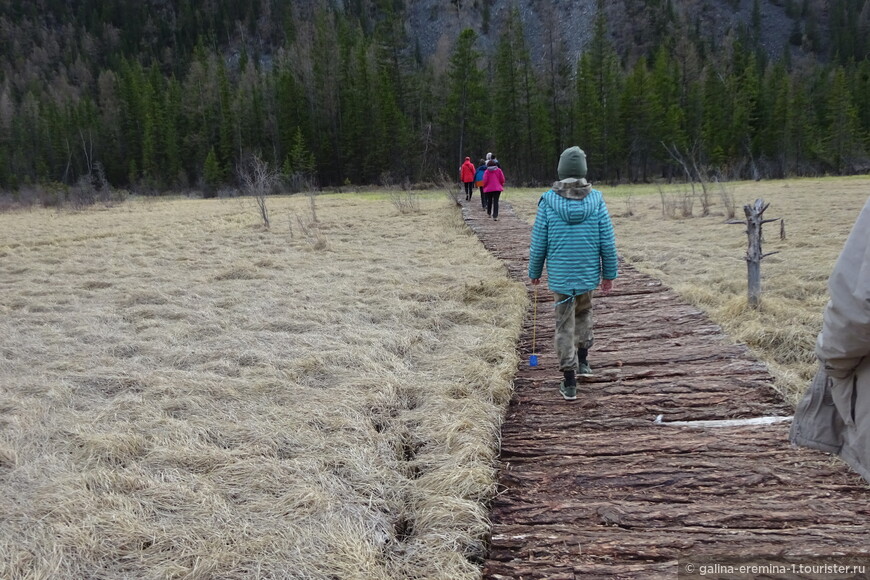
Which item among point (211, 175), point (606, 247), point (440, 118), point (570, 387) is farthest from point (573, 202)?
point (211, 175)

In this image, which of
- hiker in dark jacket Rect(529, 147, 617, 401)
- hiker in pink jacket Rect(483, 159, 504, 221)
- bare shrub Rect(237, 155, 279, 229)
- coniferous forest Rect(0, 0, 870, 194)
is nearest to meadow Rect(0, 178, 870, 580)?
hiker in dark jacket Rect(529, 147, 617, 401)

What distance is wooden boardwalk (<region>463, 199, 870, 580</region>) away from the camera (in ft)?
8.05

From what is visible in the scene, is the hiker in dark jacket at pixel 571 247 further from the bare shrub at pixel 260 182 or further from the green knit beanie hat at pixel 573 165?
the bare shrub at pixel 260 182

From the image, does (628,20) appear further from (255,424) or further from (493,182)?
(255,424)

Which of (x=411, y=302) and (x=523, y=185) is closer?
(x=411, y=302)

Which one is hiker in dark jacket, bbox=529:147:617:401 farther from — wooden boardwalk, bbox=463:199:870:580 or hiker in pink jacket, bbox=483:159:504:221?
hiker in pink jacket, bbox=483:159:504:221

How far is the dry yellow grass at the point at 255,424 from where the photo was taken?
2584 mm

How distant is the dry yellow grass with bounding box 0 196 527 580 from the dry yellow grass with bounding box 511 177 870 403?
205 centimetres

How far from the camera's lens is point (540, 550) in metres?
2.56

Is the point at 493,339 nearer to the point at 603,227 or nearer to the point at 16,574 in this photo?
the point at 603,227

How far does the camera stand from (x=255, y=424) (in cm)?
378

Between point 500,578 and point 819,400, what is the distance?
1357 mm

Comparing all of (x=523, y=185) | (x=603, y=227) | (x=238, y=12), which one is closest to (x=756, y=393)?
(x=603, y=227)

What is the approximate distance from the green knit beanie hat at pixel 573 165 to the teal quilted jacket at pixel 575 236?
7 centimetres
